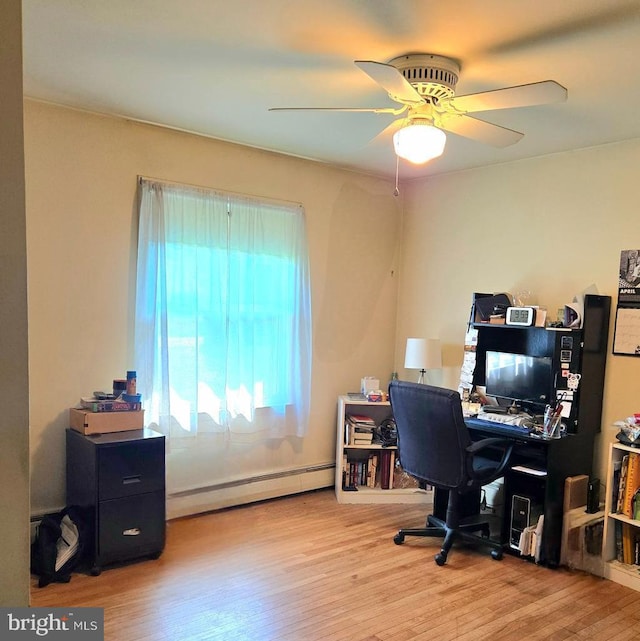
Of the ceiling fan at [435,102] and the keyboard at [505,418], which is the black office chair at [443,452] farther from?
A: the ceiling fan at [435,102]

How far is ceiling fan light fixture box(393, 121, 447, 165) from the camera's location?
2.31 meters

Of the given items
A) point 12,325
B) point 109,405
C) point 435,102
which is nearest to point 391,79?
point 435,102

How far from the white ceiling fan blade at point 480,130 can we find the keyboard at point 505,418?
5.66 feet

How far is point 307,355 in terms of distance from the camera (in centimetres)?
421

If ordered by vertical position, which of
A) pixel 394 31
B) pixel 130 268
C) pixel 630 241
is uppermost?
pixel 394 31

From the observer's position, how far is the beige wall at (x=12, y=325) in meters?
0.98

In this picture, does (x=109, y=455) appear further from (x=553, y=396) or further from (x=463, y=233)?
(x=463, y=233)

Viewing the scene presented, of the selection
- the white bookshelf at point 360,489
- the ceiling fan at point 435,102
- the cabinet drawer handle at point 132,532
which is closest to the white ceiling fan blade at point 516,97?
the ceiling fan at point 435,102

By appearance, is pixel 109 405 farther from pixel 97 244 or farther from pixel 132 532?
pixel 97 244

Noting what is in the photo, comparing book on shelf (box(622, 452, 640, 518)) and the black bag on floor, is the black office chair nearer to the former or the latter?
book on shelf (box(622, 452, 640, 518))

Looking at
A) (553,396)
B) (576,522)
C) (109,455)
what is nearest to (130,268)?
(109,455)

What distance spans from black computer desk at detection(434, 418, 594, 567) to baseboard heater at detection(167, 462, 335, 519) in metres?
1.46

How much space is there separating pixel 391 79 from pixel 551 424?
225cm

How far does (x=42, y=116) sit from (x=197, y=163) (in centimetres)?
93
